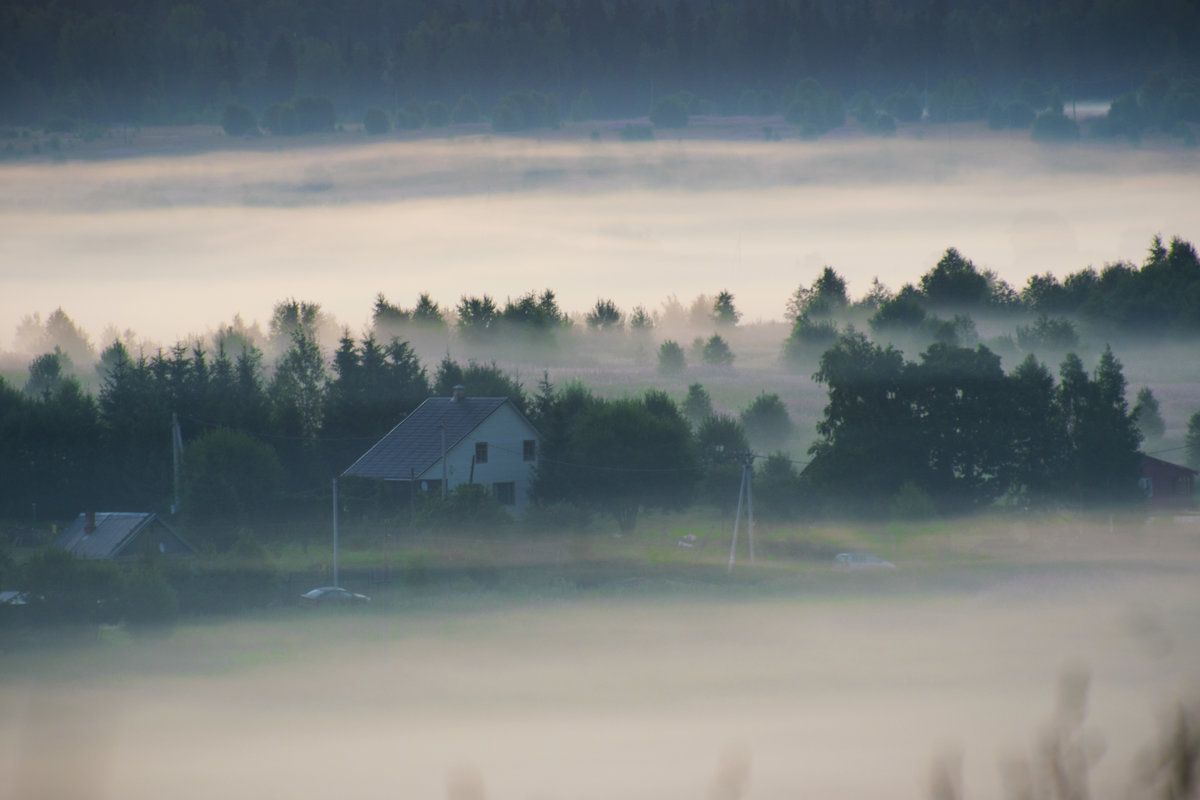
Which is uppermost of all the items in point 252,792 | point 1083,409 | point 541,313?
point 541,313

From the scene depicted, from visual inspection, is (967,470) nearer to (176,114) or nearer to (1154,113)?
(176,114)

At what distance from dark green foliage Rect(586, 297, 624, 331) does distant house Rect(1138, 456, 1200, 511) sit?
72.2 m

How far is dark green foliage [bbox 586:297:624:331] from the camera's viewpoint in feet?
431

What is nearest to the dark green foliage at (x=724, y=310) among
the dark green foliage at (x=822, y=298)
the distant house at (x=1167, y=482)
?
the dark green foliage at (x=822, y=298)

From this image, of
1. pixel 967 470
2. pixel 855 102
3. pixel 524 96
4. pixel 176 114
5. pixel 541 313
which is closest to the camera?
pixel 967 470

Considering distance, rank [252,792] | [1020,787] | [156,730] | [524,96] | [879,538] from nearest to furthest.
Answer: [1020,787] → [252,792] → [156,730] → [879,538] → [524,96]

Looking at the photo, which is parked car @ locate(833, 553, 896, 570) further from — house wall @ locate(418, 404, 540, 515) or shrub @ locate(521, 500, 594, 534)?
house wall @ locate(418, 404, 540, 515)

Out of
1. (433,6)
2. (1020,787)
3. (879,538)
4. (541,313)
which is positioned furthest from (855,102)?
(1020,787)

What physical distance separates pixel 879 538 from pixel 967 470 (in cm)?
832

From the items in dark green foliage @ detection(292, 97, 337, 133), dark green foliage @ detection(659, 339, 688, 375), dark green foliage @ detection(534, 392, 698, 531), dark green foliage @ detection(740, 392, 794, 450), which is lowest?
dark green foliage @ detection(534, 392, 698, 531)

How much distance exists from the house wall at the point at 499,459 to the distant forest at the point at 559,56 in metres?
90.4

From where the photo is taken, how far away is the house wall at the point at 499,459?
59.9 meters

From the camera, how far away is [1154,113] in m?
178

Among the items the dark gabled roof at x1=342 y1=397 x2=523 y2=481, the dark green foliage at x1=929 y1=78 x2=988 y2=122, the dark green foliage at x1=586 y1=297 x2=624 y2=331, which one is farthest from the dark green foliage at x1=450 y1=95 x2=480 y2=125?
the dark gabled roof at x1=342 y1=397 x2=523 y2=481
